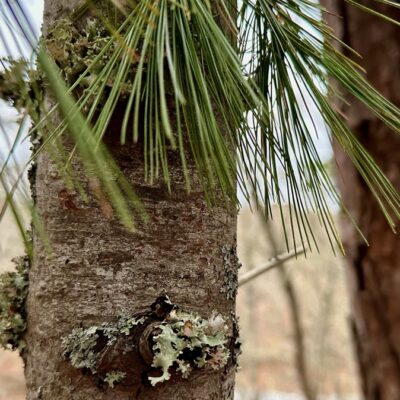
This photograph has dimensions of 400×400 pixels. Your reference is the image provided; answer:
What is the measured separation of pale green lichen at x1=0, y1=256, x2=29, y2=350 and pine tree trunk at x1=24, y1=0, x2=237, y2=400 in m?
0.02

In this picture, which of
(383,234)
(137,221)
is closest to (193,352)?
(137,221)

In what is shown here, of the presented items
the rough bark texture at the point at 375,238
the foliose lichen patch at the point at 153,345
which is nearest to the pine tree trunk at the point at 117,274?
the foliose lichen patch at the point at 153,345

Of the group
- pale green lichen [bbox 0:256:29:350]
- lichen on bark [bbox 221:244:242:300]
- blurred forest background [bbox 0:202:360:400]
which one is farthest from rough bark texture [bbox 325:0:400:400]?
blurred forest background [bbox 0:202:360:400]

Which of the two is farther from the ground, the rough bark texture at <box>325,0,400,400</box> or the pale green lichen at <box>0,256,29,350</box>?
the pale green lichen at <box>0,256,29,350</box>

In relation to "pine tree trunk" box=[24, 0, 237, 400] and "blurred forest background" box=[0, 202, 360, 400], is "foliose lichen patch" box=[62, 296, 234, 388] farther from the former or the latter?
"blurred forest background" box=[0, 202, 360, 400]

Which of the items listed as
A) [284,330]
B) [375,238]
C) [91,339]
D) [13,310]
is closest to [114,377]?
[91,339]

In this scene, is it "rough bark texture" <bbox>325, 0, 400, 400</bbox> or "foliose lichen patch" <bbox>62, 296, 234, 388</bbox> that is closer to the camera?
"foliose lichen patch" <bbox>62, 296, 234, 388</bbox>

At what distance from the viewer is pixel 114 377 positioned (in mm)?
569

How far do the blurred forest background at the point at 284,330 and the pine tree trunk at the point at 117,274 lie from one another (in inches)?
198

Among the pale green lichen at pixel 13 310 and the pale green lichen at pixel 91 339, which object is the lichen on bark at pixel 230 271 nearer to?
the pale green lichen at pixel 91 339

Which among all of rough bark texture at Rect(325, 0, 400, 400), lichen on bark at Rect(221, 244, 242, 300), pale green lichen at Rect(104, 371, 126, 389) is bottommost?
rough bark texture at Rect(325, 0, 400, 400)

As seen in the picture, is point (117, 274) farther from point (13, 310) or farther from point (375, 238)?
point (375, 238)

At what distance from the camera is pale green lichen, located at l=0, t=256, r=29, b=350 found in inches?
25.4

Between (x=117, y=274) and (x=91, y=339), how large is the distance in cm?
7
